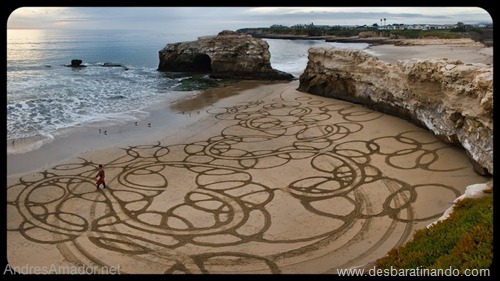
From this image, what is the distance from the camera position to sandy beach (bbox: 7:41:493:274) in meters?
9.40

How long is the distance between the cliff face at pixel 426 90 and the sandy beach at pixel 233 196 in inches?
34.2

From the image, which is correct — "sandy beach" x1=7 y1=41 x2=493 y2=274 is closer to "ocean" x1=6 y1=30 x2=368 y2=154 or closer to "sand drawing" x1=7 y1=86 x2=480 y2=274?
"sand drawing" x1=7 y1=86 x2=480 y2=274

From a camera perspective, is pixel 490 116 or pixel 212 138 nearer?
pixel 490 116

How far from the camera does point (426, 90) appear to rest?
1717 cm

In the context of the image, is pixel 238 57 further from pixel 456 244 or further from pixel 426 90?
pixel 456 244

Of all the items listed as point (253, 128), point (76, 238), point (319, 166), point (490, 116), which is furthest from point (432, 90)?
point (76, 238)

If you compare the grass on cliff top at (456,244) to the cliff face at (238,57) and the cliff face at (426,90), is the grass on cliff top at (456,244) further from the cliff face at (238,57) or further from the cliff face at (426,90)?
the cliff face at (238,57)

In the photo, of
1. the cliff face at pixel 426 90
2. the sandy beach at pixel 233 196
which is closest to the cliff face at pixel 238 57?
the cliff face at pixel 426 90

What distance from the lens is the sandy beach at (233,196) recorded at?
370 inches

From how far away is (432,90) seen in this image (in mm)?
16750

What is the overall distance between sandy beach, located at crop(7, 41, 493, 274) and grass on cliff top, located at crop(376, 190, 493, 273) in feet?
5.08

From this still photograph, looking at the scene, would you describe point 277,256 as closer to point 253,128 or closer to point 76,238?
point 76,238

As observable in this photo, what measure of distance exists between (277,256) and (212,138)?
10.4m

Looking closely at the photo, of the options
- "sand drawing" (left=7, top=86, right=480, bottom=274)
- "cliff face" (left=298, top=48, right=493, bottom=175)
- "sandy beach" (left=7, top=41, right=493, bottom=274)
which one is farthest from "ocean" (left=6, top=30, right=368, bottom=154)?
"cliff face" (left=298, top=48, right=493, bottom=175)
